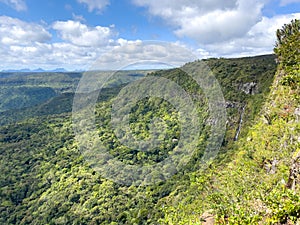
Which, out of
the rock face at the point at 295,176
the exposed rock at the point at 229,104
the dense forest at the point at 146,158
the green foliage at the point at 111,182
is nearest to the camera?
the rock face at the point at 295,176

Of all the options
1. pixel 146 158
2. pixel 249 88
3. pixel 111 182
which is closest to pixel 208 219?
pixel 146 158

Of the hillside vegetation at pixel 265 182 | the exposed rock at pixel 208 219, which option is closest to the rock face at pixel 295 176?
the hillside vegetation at pixel 265 182

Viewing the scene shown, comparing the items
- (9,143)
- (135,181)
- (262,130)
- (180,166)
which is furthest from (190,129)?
(9,143)

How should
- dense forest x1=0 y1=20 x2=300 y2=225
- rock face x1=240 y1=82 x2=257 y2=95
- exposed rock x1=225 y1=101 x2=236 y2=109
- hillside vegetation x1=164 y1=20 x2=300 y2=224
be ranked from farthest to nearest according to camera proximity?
1. exposed rock x1=225 y1=101 x2=236 y2=109
2. rock face x1=240 y1=82 x2=257 y2=95
3. dense forest x1=0 y1=20 x2=300 y2=225
4. hillside vegetation x1=164 y1=20 x2=300 y2=224

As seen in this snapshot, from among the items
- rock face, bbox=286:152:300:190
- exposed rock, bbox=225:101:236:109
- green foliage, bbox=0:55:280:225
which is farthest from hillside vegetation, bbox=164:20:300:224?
exposed rock, bbox=225:101:236:109

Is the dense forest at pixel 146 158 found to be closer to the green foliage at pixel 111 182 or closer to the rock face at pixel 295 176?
the green foliage at pixel 111 182

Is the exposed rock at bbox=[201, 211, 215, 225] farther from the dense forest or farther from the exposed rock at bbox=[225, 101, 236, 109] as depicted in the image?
the exposed rock at bbox=[225, 101, 236, 109]

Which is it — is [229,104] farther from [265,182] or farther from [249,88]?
[265,182]

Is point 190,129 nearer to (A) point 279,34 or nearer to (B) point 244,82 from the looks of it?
(B) point 244,82

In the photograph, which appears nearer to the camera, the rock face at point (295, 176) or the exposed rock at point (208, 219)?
the rock face at point (295, 176)
